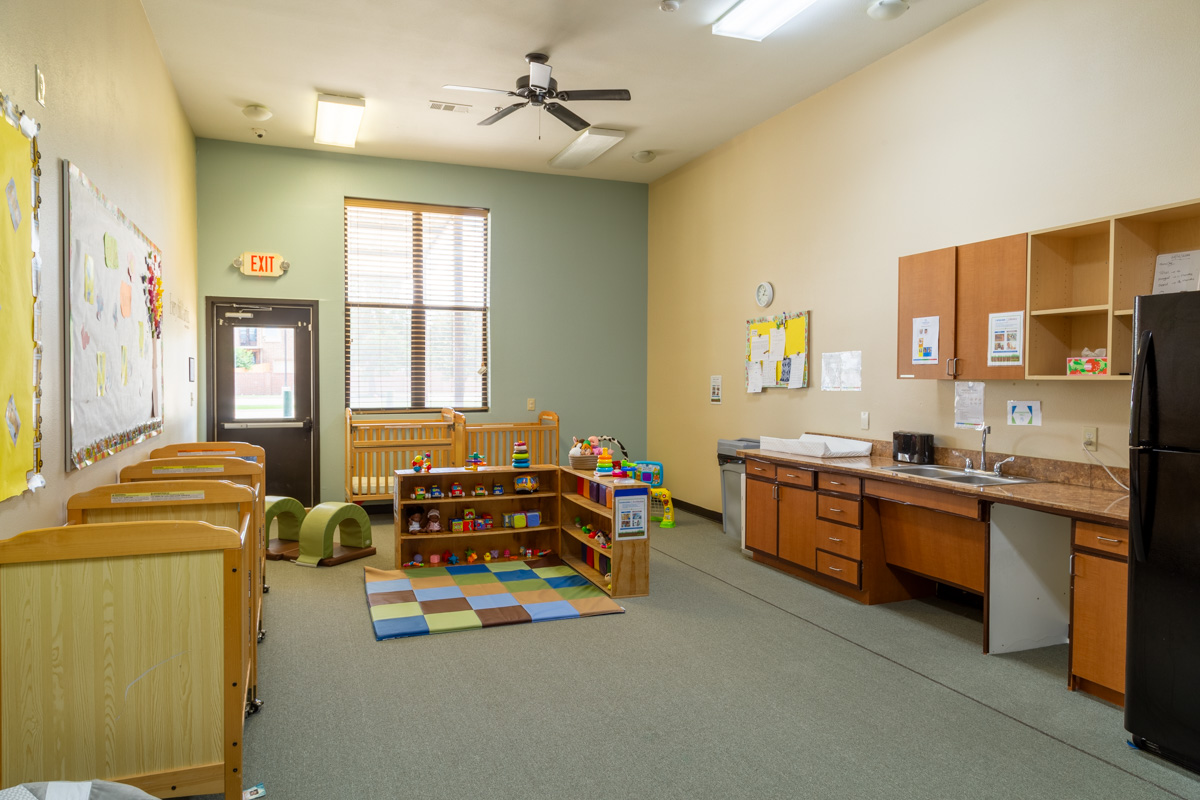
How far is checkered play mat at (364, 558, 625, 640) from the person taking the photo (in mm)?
3877

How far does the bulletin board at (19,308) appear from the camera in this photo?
197 centimetres

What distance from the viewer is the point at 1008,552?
11.3 ft

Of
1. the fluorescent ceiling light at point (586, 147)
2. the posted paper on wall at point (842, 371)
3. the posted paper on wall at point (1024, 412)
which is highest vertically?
the fluorescent ceiling light at point (586, 147)

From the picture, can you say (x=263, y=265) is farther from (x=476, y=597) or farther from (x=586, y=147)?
(x=476, y=597)

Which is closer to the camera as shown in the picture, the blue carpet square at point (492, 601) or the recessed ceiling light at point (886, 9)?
the recessed ceiling light at point (886, 9)

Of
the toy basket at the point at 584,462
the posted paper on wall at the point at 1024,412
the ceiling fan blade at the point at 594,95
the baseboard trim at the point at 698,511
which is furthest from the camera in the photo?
the baseboard trim at the point at 698,511

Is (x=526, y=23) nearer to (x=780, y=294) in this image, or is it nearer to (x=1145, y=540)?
(x=780, y=294)

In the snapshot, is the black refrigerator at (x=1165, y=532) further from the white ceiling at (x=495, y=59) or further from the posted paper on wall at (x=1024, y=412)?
the white ceiling at (x=495, y=59)

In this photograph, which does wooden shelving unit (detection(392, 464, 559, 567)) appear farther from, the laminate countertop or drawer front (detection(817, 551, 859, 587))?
the laminate countertop

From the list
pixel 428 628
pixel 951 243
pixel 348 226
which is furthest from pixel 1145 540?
pixel 348 226

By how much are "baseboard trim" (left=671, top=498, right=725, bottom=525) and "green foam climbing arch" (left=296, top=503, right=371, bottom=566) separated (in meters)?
3.04

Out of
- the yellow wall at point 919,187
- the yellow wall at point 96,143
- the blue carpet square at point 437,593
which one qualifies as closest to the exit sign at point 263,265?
the yellow wall at point 96,143

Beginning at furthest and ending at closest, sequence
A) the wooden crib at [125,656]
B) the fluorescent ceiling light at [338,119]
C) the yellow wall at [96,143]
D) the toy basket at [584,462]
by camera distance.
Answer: the fluorescent ceiling light at [338,119], the toy basket at [584,462], the yellow wall at [96,143], the wooden crib at [125,656]

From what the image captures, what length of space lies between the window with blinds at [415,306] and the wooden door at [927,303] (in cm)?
425
